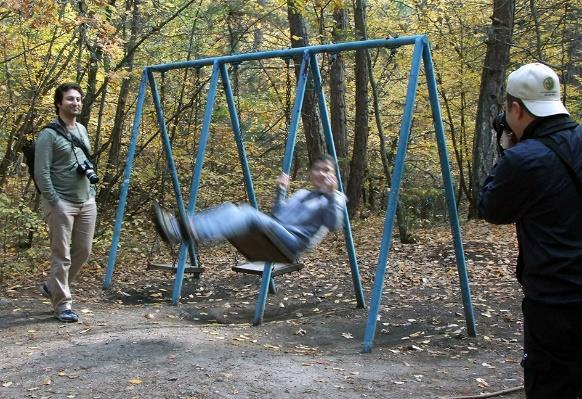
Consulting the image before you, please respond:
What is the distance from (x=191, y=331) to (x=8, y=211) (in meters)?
3.16

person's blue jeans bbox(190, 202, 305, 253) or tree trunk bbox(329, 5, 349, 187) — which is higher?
tree trunk bbox(329, 5, 349, 187)

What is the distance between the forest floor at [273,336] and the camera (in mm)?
4172

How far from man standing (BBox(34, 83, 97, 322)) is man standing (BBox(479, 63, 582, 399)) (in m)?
4.14

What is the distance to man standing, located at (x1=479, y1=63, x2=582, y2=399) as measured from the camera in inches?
93.2

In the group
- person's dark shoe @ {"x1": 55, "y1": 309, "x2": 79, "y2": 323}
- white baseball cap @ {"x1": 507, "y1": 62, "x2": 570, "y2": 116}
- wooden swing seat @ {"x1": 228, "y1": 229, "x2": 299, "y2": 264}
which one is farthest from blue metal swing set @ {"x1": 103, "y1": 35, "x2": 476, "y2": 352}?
white baseball cap @ {"x1": 507, "y1": 62, "x2": 570, "y2": 116}

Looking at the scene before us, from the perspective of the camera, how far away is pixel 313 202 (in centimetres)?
470

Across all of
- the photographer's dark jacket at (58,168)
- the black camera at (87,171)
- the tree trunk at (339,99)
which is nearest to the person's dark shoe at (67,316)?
the photographer's dark jacket at (58,168)

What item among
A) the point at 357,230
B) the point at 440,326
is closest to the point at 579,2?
the point at 357,230

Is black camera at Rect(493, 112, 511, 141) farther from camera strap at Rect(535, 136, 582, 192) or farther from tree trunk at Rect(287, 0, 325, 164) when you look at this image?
tree trunk at Rect(287, 0, 325, 164)

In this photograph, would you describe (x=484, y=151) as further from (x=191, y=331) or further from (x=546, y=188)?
(x=546, y=188)

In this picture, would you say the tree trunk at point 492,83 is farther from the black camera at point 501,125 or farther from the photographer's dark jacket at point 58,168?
the black camera at point 501,125

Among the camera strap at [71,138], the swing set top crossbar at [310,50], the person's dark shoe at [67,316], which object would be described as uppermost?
the swing set top crossbar at [310,50]

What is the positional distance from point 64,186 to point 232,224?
2.16m

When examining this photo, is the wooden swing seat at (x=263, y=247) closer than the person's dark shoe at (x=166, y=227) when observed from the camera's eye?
Yes
